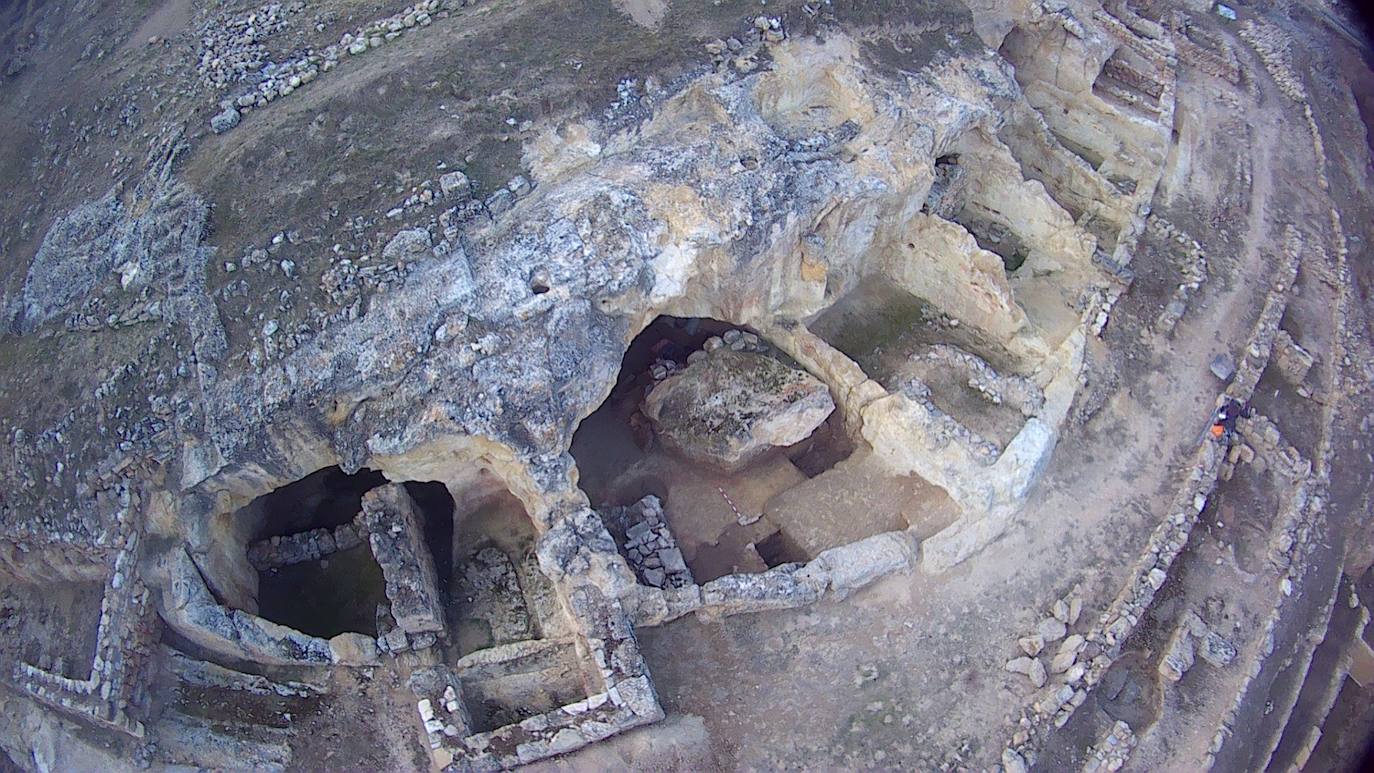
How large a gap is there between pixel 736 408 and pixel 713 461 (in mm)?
834

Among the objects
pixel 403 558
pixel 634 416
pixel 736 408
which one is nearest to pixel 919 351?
pixel 736 408

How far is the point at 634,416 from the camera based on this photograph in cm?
1426

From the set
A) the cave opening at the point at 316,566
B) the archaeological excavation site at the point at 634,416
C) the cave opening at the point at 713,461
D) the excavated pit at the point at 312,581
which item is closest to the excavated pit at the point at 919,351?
the archaeological excavation site at the point at 634,416

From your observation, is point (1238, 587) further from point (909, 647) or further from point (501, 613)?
point (501, 613)

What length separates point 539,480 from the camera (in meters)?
10.8

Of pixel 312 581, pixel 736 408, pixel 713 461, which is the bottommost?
pixel 312 581

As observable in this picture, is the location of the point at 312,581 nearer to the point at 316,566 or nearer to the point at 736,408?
the point at 316,566

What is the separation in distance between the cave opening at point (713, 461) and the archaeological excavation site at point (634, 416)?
0.23ft

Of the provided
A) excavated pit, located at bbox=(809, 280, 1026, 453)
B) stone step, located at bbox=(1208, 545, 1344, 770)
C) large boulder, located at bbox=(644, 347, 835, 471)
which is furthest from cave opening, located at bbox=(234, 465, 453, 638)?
stone step, located at bbox=(1208, 545, 1344, 770)

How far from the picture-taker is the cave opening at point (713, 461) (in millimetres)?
12727

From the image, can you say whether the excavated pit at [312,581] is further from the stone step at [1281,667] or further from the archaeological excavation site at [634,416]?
the stone step at [1281,667]

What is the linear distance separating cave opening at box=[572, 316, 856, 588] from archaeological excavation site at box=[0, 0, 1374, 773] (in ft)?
0.23

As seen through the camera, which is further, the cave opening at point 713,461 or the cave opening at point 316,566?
the cave opening at point 713,461

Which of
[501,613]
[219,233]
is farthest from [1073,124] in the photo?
[219,233]
